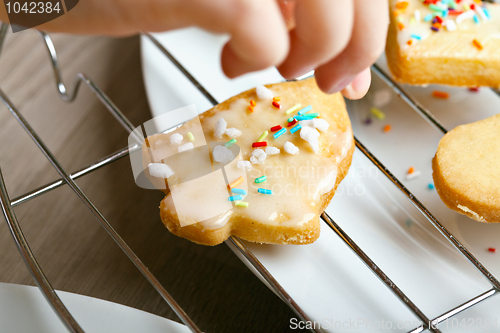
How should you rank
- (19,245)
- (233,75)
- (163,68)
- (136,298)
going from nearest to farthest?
(233,75)
(19,245)
(136,298)
(163,68)

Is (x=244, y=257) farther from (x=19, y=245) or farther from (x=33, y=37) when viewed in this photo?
(x=33, y=37)

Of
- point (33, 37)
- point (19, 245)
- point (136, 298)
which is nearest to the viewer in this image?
point (19, 245)

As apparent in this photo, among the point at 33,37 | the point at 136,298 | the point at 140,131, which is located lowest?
the point at 136,298

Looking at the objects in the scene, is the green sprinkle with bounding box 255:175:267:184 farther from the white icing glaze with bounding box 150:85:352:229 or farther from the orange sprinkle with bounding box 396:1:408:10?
the orange sprinkle with bounding box 396:1:408:10

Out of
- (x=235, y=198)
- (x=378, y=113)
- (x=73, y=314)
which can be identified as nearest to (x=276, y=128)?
(x=235, y=198)

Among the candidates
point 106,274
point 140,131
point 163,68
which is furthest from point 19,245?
point 163,68

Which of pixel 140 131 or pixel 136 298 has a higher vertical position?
pixel 140 131
